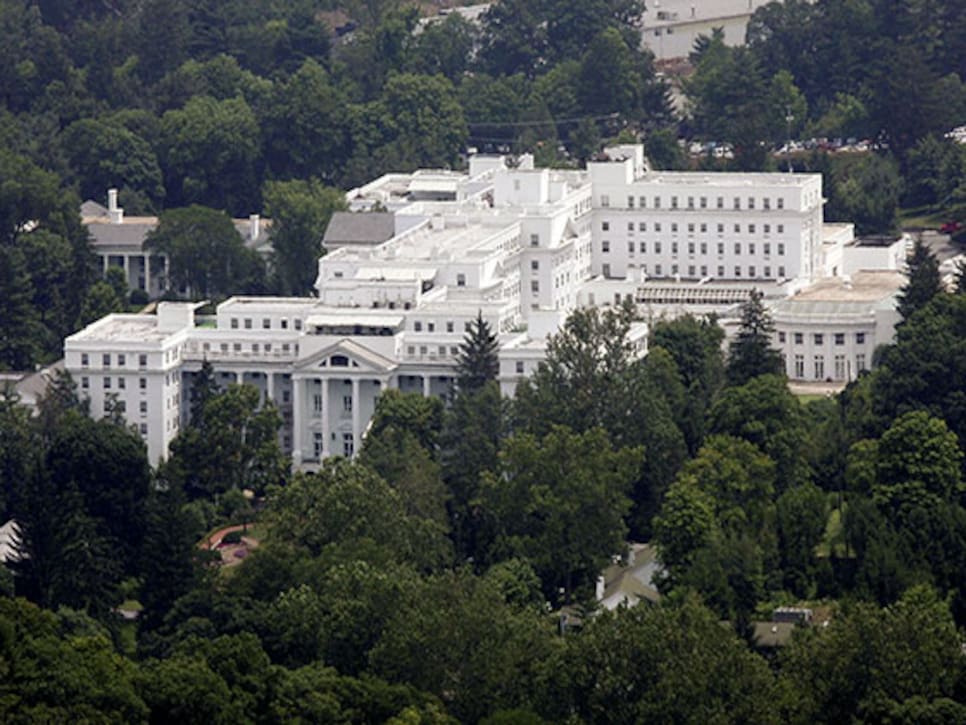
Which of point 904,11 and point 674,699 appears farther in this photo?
point 904,11

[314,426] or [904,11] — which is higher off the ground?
[904,11]

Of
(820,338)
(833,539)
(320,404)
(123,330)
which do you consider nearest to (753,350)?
(820,338)

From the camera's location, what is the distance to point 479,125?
17525 cm

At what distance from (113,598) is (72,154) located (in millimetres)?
54383

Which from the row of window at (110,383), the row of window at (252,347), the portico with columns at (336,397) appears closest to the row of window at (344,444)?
the portico with columns at (336,397)

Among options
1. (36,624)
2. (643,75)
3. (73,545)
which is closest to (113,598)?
(73,545)

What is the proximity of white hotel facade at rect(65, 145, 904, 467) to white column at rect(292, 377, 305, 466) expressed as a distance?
62 mm

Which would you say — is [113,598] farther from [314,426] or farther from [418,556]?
[314,426]

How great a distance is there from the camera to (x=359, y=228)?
146 meters

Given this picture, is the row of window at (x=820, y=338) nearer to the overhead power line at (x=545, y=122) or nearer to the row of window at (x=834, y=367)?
the row of window at (x=834, y=367)

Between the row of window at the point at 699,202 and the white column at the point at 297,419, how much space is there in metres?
19.5

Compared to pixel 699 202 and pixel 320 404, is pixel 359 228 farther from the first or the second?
pixel 320 404

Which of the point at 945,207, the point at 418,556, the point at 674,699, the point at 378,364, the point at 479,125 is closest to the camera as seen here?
the point at 674,699

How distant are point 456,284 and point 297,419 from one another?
7544 mm
